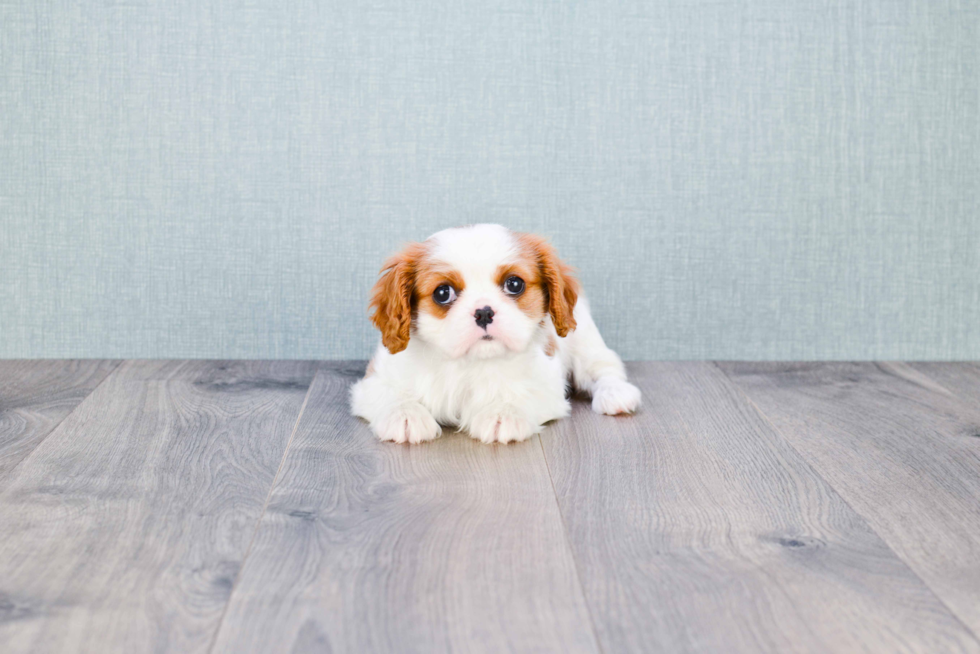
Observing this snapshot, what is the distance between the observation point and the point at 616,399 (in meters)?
2.09

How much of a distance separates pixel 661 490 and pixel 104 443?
1.15 meters

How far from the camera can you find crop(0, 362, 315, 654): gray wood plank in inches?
42.9

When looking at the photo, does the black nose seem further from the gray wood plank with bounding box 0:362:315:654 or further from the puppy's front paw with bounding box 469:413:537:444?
the gray wood plank with bounding box 0:362:315:654

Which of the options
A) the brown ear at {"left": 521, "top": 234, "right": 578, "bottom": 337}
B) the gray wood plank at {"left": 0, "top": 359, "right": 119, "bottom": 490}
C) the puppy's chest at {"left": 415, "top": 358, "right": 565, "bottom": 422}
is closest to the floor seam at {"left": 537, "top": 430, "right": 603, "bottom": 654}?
the puppy's chest at {"left": 415, "top": 358, "right": 565, "bottom": 422}

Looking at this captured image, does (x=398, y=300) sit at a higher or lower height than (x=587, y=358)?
higher

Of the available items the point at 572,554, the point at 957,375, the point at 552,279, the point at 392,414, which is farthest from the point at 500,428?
the point at 957,375

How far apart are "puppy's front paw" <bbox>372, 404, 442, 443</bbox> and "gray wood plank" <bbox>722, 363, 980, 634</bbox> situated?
79cm

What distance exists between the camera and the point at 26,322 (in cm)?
260

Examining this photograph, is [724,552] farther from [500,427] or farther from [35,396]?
[35,396]

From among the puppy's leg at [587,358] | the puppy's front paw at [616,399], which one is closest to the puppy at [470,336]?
the puppy's front paw at [616,399]

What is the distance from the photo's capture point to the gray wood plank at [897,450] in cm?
131

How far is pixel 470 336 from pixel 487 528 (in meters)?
0.49

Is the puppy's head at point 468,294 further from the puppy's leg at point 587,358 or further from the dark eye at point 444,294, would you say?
the puppy's leg at point 587,358

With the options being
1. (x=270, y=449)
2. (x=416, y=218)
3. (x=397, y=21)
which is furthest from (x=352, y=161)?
(x=270, y=449)
